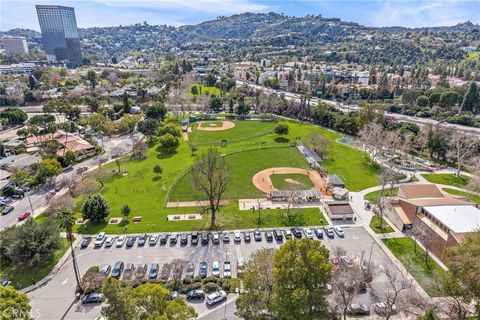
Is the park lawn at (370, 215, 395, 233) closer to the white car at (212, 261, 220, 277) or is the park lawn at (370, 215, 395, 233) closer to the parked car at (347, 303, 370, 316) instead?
the parked car at (347, 303, 370, 316)

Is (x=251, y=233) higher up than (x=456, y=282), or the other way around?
(x=456, y=282)

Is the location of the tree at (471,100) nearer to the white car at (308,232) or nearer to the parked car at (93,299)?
the white car at (308,232)

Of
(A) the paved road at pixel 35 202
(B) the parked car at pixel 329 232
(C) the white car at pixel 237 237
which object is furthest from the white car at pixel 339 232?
(A) the paved road at pixel 35 202

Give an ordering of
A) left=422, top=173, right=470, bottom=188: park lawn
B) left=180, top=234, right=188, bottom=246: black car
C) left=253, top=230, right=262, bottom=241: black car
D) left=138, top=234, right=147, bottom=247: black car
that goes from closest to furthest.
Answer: left=138, top=234, right=147, bottom=247: black car
left=180, top=234, right=188, bottom=246: black car
left=253, top=230, right=262, bottom=241: black car
left=422, top=173, right=470, bottom=188: park lawn

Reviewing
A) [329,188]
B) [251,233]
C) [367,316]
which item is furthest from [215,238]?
[329,188]

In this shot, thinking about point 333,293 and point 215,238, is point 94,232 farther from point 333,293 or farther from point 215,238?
point 333,293

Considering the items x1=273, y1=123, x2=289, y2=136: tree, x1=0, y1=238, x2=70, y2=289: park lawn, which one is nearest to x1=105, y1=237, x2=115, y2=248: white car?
x1=0, y1=238, x2=70, y2=289: park lawn
